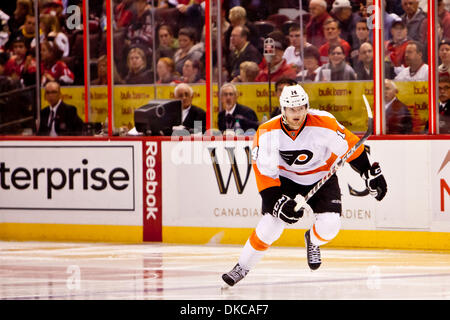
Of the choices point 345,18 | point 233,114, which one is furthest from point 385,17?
point 233,114

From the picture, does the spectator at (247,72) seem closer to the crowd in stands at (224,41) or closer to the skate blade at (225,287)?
the crowd in stands at (224,41)

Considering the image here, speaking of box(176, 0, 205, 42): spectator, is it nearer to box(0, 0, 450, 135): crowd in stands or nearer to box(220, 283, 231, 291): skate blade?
box(0, 0, 450, 135): crowd in stands

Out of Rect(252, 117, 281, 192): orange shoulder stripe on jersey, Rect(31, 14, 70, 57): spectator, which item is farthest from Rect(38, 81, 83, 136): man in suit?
Rect(252, 117, 281, 192): orange shoulder stripe on jersey

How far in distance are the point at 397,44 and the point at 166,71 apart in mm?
2380

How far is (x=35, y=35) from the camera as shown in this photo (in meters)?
9.89

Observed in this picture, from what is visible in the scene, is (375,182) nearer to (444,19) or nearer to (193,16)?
(444,19)

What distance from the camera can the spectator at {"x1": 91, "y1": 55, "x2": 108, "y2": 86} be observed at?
9.56m

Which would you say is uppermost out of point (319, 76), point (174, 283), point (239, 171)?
point (319, 76)

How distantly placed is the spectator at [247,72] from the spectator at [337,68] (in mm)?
Answer: 695

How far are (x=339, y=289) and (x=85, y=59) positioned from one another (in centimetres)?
454

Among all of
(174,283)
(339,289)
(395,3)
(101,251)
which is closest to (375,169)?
(339,289)

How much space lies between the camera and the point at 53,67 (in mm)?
9820

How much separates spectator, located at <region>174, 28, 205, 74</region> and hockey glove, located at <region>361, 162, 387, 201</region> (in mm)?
3459

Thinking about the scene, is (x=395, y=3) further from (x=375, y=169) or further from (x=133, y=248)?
(x=133, y=248)
